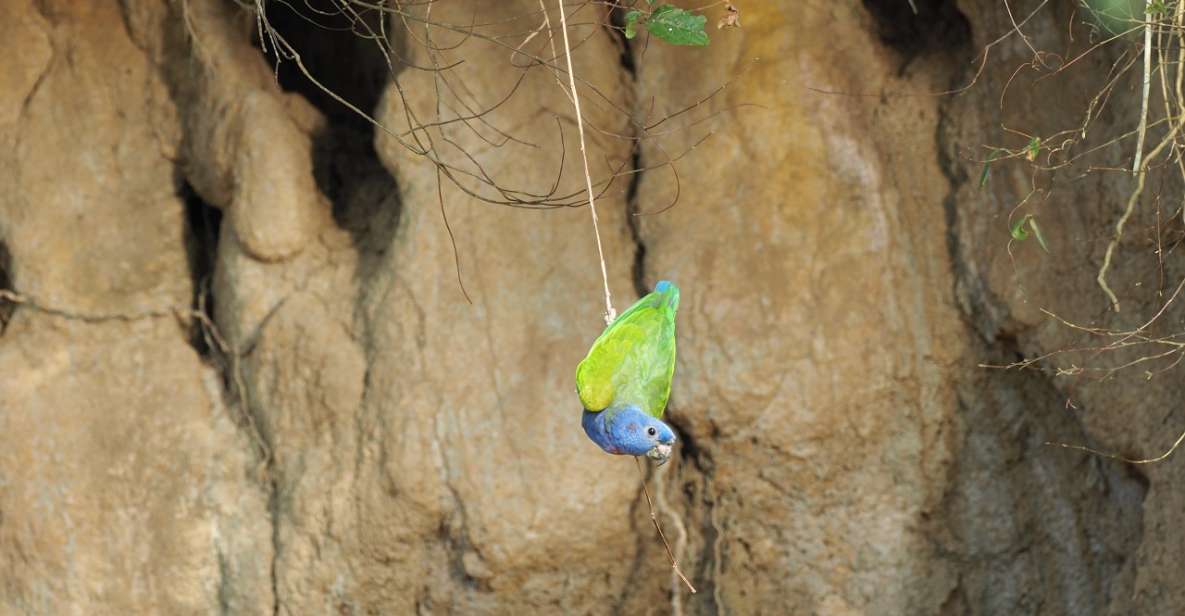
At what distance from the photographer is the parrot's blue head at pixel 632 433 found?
8.62 feet

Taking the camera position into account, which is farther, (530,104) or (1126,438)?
(530,104)

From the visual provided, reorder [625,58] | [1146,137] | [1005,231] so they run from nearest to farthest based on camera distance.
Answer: [1146,137]
[1005,231]
[625,58]

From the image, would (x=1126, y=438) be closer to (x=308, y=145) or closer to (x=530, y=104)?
(x=530, y=104)

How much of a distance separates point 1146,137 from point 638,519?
169cm

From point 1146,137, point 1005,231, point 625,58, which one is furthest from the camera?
point 625,58

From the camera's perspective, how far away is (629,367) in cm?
269

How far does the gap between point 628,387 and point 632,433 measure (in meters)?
0.10

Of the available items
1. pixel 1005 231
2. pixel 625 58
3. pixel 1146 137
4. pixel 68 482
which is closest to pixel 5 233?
pixel 68 482

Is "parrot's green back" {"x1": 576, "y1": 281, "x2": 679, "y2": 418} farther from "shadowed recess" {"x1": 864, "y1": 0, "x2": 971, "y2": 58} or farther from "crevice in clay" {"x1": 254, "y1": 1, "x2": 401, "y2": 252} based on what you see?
"shadowed recess" {"x1": 864, "y1": 0, "x2": 971, "y2": 58}

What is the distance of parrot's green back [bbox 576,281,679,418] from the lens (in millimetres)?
2676

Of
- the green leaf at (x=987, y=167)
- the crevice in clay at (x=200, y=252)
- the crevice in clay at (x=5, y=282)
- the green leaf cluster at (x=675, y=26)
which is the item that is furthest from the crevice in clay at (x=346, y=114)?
the green leaf at (x=987, y=167)

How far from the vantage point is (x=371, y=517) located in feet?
13.1

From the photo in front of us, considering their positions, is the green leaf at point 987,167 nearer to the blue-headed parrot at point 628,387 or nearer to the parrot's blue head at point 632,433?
the blue-headed parrot at point 628,387

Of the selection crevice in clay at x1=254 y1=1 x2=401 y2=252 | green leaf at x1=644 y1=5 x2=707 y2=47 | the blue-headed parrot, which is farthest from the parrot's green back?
crevice in clay at x1=254 y1=1 x2=401 y2=252
